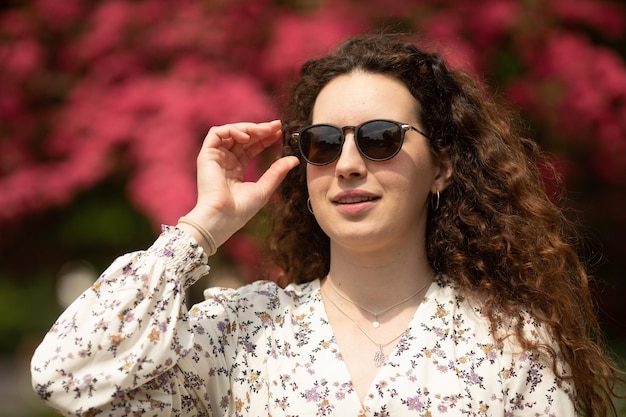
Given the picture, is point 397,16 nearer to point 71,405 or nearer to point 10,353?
point 71,405

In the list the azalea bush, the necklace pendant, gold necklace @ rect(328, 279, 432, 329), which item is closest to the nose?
gold necklace @ rect(328, 279, 432, 329)

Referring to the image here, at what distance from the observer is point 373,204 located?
88.9 inches

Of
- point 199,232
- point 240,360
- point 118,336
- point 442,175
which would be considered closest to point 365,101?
point 442,175

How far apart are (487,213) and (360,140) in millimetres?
504

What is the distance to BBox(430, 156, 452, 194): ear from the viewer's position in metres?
2.49

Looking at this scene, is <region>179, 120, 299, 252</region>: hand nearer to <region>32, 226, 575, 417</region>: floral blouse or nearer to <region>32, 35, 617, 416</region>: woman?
<region>32, 35, 617, 416</region>: woman

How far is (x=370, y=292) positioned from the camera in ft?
7.84

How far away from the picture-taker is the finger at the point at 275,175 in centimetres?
251

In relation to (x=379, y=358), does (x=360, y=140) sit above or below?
above

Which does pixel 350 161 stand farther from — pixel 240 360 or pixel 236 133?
pixel 240 360

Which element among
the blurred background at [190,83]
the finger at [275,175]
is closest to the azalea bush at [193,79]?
the blurred background at [190,83]

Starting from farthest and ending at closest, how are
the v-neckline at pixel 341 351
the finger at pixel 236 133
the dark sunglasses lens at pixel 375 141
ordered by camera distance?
1. the finger at pixel 236 133
2. the dark sunglasses lens at pixel 375 141
3. the v-neckline at pixel 341 351

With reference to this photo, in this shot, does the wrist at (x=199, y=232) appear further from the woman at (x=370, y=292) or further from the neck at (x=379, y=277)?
the neck at (x=379, y=277)

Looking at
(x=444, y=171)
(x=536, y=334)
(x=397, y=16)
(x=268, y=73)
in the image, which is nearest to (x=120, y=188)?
(x=268, y=73)
